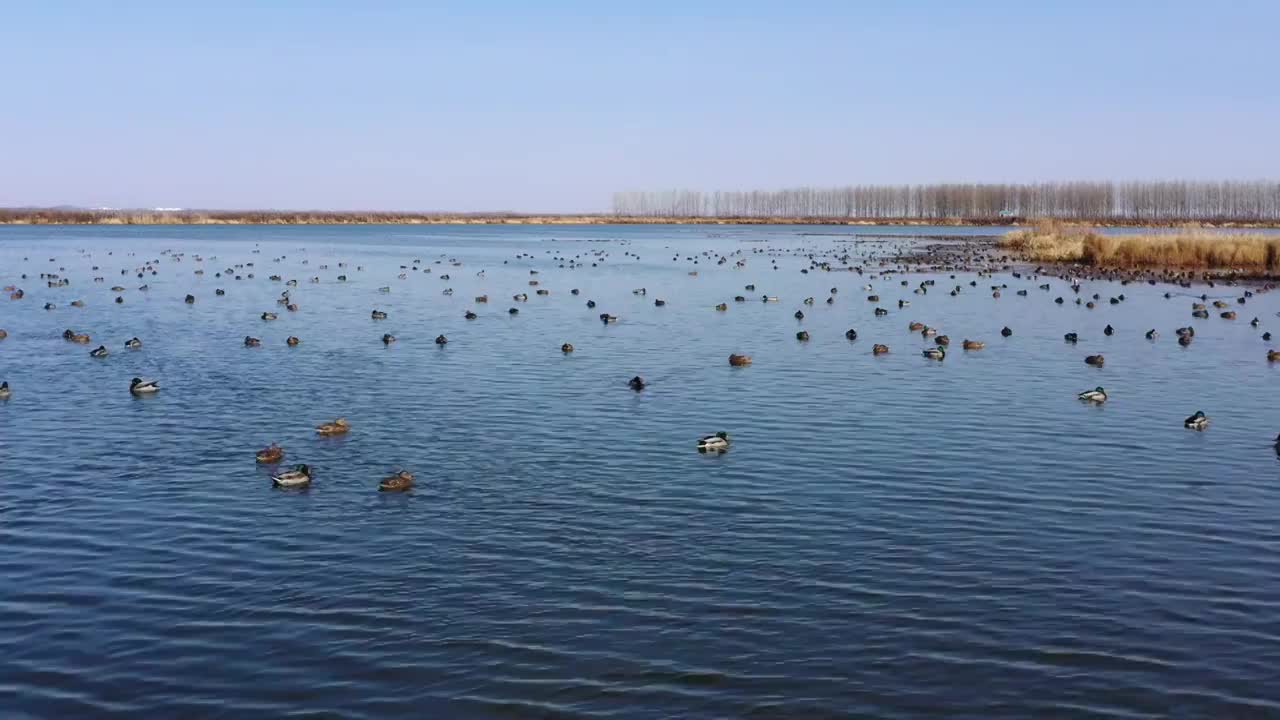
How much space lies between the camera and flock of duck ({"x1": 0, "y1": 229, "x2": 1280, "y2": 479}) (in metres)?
21.5

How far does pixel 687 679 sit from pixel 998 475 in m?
10.2

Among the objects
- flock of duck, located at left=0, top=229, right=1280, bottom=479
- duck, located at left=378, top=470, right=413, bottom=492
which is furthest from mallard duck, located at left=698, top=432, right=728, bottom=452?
duck, located at left=378, top=470, right=413, bottom=492

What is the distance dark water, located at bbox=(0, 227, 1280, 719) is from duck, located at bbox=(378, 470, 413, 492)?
45cm

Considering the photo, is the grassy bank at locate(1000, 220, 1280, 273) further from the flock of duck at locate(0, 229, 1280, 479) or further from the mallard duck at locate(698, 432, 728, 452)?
the mallard duck at locate(698, 432, 728, 452)

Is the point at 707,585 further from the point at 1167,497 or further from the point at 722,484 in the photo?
the point at 1167,497

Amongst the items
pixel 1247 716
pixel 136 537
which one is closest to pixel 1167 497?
pixel 1247 716

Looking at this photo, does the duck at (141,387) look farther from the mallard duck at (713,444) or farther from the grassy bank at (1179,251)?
the grassy bank at (1179,251)

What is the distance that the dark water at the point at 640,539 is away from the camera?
11.4m

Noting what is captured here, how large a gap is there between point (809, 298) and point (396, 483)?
36667 mm

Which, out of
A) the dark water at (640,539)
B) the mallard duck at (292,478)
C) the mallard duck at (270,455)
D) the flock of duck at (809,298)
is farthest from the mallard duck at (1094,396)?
the mallard duck at (270,455)

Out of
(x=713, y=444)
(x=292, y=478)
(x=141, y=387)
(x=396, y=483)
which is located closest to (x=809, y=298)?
(x=141, y=387)

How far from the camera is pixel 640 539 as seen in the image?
1591 centimetres

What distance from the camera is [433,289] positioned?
205ft

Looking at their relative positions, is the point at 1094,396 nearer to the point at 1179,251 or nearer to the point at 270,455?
the point at 270,455
